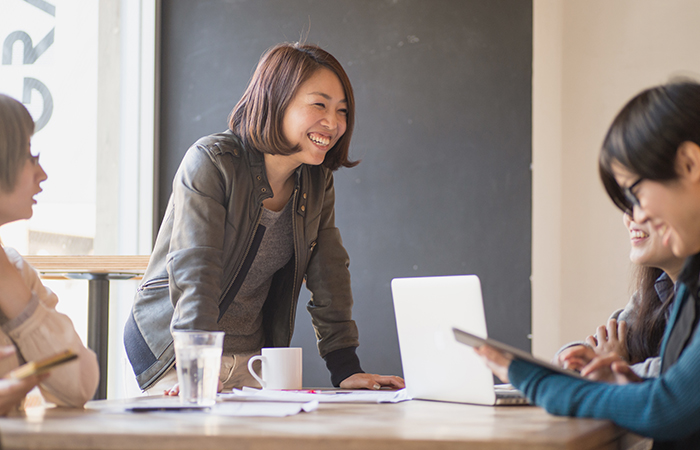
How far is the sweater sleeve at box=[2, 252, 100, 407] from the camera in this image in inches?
40.9

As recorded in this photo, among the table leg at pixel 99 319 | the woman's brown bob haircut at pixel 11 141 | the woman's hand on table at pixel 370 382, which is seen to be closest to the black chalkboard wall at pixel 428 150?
the table leg at pixel 99 319

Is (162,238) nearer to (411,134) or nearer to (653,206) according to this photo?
(653,206)

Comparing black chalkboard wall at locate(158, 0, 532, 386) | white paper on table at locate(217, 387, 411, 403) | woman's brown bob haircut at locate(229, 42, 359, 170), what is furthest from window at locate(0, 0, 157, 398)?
white paper on table at locate(217, 387, 411, 403)

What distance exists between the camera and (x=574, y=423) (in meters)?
0.79

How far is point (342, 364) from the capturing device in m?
1.62

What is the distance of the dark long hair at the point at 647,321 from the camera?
1.35 meters

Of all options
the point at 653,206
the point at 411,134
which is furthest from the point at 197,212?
the point at 411,134

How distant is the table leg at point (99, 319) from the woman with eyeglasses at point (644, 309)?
5.11 ft

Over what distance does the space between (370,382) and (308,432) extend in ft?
2.47

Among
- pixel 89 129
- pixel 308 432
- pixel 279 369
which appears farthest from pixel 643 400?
pixel 89 129

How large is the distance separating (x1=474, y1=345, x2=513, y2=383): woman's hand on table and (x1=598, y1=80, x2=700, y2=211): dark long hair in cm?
32

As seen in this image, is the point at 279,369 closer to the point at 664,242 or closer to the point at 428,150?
the point at 664,242

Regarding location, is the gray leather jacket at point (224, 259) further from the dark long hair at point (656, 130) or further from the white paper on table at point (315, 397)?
the dark long hair at point (656, 130)

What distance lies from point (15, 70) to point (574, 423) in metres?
2.55
